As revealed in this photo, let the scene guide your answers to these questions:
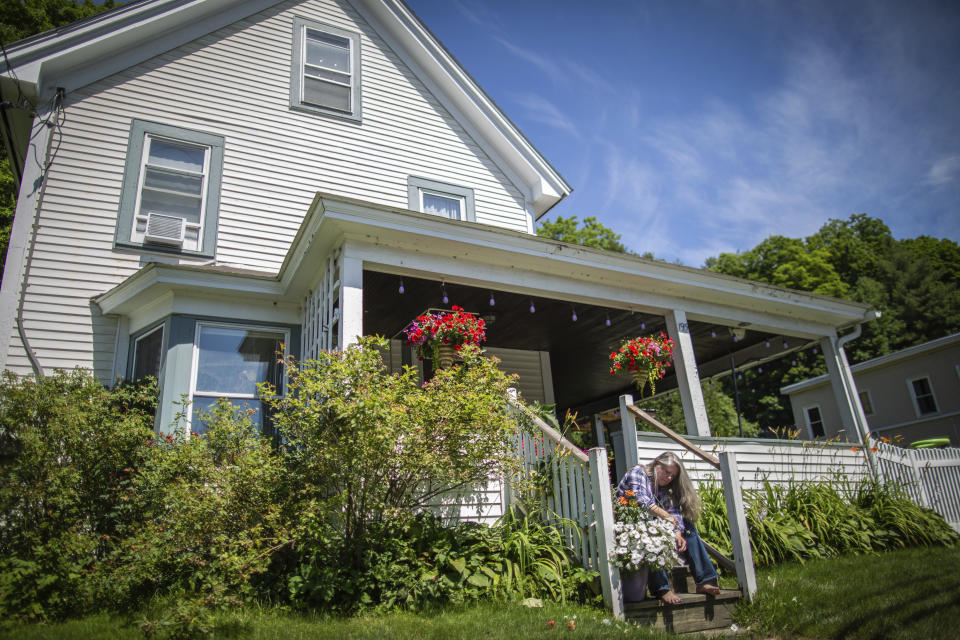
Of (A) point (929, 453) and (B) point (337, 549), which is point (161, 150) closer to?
(B) point (337, 549)

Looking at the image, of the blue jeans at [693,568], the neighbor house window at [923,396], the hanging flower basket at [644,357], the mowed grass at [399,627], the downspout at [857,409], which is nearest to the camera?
the mowed grass at [399,627]

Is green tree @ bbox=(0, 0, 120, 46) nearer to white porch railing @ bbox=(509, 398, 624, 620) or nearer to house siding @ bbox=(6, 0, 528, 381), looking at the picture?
house siding @ bbox=(6, 0, 528, 381)

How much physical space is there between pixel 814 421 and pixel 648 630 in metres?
21.7

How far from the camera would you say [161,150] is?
8.80 metres

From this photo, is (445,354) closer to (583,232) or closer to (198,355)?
(198,355)

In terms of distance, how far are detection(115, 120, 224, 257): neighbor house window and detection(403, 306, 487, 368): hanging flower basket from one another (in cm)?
383

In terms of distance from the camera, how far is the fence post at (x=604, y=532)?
14.1ft

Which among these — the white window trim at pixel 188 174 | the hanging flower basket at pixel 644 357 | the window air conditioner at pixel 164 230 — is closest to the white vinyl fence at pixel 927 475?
the hanging flower basket at pixel 644 357

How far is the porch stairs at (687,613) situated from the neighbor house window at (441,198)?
7295mm

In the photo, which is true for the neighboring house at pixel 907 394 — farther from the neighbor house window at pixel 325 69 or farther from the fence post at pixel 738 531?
the neighbor house window at pixel 325 69

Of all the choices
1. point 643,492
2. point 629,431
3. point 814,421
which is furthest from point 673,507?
point 814,421

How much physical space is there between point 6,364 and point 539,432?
6238 mm

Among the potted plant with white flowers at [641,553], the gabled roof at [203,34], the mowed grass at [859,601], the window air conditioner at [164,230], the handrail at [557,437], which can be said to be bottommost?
the mowed grass at [859,601]

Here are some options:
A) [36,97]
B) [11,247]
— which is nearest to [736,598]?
[11,247]
